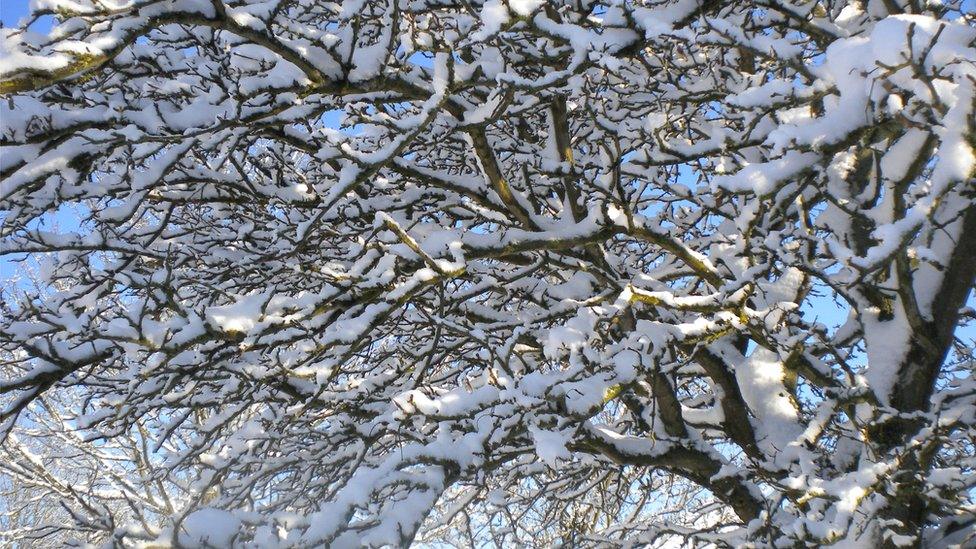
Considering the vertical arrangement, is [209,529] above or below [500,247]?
below

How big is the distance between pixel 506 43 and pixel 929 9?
1949 millimetres

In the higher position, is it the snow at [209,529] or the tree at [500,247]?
the tree at [500,247]

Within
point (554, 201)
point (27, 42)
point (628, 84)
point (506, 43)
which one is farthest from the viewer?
point (554, 201)

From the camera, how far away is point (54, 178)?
3.16 meters

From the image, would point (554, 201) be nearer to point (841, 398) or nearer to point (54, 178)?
point (841, 398)

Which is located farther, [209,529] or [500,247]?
[500,247]

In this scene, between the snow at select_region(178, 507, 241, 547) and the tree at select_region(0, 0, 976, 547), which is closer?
the snow at select_region(178, 507, 241, 547)

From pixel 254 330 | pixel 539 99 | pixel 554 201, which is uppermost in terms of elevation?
pixel 554 201

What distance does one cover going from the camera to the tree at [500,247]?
2.18 m

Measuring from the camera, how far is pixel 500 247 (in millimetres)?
3240

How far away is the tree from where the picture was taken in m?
2.18

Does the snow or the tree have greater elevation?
the tree

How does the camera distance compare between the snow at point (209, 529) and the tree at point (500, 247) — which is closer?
the snow at point (209, 529)

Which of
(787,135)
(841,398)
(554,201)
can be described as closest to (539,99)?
(554,201)
